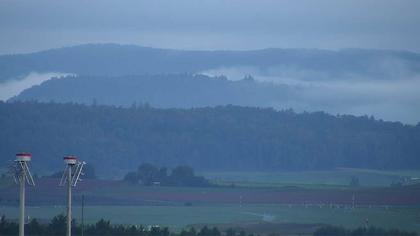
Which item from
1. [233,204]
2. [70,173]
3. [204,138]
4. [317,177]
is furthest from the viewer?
[204,138]

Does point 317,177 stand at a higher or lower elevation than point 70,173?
higher

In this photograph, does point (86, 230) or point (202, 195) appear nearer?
point (86, 230)

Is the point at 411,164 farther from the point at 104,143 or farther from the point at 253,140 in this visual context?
the point at 104,143

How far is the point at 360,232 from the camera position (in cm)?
5666

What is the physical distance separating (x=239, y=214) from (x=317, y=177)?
3726 centimetres

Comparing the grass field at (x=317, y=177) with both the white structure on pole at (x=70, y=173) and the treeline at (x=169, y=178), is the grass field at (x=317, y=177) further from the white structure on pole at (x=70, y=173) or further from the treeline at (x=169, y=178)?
the white structure on pole at (x=70, y=173)

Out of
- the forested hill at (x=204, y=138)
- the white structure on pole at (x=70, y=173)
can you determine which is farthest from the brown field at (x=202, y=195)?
the forested hill at (x=204, y=138)

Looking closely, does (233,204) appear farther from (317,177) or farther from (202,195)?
(317,177)

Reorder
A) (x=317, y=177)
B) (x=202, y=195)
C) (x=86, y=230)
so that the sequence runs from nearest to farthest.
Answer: (x=86, y=230)
(x=202, y=195)
(x=317, y=177)

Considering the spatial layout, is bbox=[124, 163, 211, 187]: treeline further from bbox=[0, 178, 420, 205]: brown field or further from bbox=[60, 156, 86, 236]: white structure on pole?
bbox=[60, 156, 86, 236]: white structure on pole

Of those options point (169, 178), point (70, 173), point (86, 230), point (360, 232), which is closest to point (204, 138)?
point (169, 178)

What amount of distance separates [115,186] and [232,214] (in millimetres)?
15587

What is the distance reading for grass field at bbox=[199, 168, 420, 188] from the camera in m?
100

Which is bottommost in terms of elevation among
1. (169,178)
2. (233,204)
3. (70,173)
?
(70,173)
